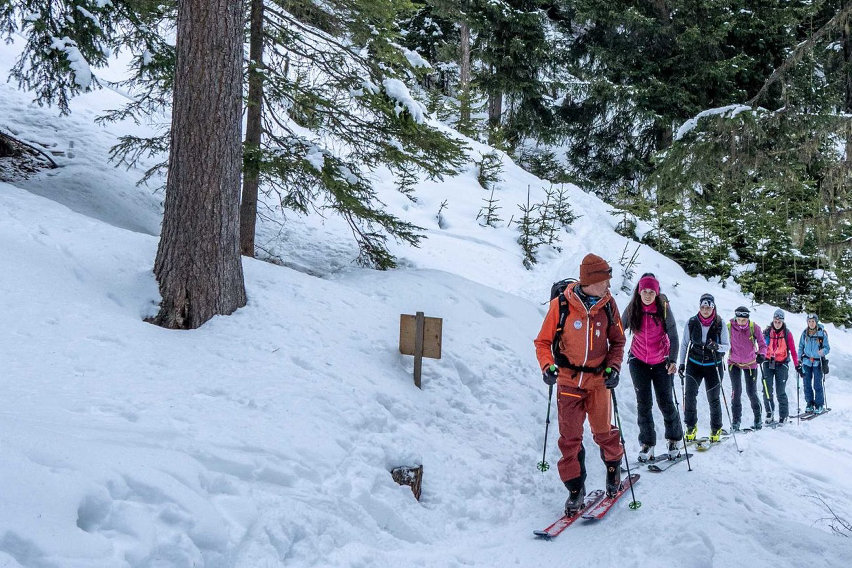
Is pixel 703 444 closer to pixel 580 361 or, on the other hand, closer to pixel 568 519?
pixel 568 519

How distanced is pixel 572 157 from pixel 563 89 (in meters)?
3.56

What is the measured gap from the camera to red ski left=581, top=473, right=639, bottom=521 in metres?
4.96

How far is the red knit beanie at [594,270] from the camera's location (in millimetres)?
4918

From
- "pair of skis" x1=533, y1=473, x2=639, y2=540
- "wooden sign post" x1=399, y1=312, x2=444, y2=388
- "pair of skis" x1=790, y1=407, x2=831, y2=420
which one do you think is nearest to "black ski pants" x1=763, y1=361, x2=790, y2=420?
"pair of skis" x1=790, y1=407, x2=831, y2=420

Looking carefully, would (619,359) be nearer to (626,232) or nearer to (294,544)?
(294,544)

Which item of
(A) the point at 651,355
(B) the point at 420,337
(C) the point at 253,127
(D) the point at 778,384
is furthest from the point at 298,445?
(D) the point at 778,384

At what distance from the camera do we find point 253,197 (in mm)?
9609

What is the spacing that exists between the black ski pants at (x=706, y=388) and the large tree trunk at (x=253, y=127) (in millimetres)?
6702

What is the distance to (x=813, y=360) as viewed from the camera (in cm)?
1156

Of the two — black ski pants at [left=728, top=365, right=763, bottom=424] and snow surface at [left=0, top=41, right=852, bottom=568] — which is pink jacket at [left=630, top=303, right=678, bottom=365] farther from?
black ski pants at [left=728, top=365, right=763, bottom=424]

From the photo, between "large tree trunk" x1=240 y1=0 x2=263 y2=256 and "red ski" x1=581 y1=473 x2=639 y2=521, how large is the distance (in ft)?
20.2

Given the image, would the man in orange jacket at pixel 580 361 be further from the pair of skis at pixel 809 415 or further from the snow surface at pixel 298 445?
the pair of skis at pixel 809 415

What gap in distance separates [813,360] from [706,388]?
5555mm

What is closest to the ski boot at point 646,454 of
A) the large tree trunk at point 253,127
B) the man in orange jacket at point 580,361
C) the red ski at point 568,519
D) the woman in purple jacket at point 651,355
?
the woman in purple jacket at point 651,355
